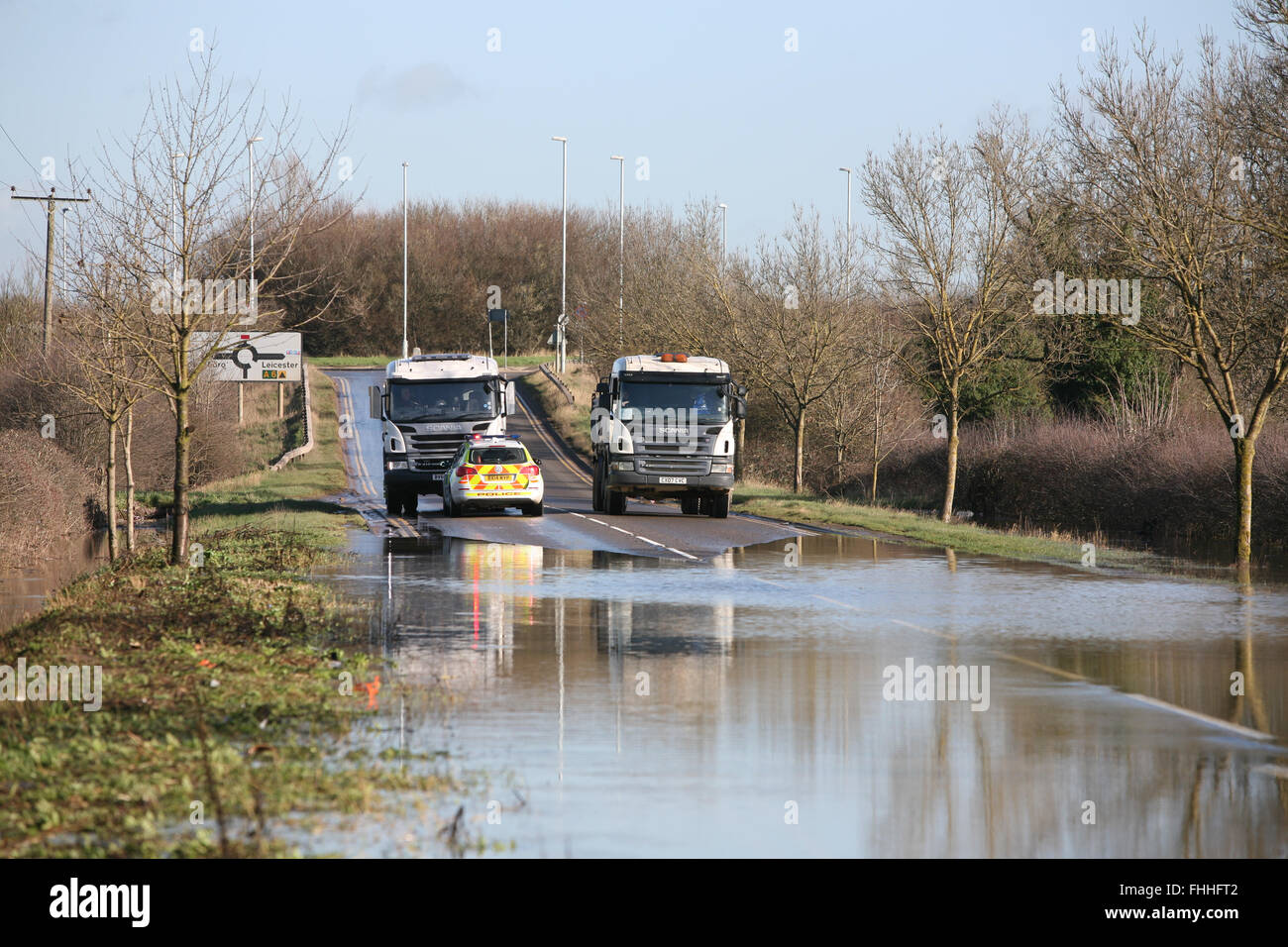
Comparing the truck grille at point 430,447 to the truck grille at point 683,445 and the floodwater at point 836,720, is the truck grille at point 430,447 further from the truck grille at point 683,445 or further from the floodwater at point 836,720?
the floodwater at point 836,720

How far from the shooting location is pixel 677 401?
3117 cm

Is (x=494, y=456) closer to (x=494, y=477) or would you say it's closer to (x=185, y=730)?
(x=494, y=477)

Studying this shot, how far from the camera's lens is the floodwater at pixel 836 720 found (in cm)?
709

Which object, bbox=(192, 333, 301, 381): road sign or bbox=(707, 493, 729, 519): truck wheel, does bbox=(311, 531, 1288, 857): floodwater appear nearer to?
bbox=(707, 493, 729, 519): truck wheel

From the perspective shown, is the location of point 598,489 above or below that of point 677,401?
below

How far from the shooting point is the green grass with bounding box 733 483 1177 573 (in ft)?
77.7

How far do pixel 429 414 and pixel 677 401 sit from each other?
6.53 meters

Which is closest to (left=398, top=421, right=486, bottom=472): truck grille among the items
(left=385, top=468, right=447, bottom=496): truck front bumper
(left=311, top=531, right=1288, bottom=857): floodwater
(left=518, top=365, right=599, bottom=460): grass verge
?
(left=385, top=468, right=447, bottom=496): truck front bumper

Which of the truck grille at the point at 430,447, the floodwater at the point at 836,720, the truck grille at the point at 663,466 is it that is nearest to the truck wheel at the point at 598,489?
the truck grille at the point at 663,466

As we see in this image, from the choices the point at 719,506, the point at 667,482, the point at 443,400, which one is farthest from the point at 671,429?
the point at 443,400

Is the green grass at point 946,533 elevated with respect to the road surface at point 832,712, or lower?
elevated

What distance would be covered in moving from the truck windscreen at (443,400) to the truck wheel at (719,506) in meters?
6.04
